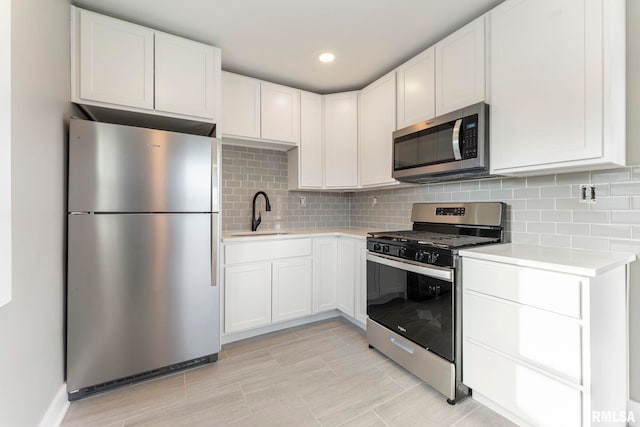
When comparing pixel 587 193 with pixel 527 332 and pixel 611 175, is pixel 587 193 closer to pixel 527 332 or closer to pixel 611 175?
pixel 611 175

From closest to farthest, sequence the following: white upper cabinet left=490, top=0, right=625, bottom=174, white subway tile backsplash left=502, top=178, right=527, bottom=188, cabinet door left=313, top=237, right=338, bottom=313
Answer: white upper cabinet left=490, top=0, right=625, bottom=174
white subway tile backsplash left=502, top=178, right=527, bottom=188
cabinet door left=313, top=237, right=338, bottom=313

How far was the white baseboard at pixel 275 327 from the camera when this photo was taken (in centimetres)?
250

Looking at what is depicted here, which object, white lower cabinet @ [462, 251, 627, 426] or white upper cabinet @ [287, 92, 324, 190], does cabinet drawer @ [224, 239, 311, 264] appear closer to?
white upper cabinet @ [287, 92, 324, 190]

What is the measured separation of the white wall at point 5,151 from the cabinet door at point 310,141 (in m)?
2.16

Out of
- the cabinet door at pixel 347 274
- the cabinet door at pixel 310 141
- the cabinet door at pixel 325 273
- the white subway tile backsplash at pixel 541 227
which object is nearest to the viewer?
the white subway tile backsplash at pixel 541 227

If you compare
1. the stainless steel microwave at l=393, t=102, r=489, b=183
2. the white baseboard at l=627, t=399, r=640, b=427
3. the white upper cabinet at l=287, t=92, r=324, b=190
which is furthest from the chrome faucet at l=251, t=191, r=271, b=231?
the white baseboard at l=627, t=399, r=640, b=427

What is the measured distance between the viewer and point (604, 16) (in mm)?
1345

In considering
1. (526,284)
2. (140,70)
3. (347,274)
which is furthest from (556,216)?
(140,70)

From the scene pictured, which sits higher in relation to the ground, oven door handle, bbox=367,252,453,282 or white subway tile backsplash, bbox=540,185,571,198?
white subway tile backsplash, bbox=540,185,571,198

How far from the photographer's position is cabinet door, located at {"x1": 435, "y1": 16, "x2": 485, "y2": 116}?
73.8 inches

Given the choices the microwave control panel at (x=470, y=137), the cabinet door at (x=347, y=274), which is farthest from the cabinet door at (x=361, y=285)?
the microwave control panel at (x=470, y=137)

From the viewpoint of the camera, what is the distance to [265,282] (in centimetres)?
256

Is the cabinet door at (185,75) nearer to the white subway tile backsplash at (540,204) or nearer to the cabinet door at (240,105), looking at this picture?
the cabinet door at (240,105)

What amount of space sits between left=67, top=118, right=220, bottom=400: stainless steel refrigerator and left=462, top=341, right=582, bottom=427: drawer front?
1783 millimetres
